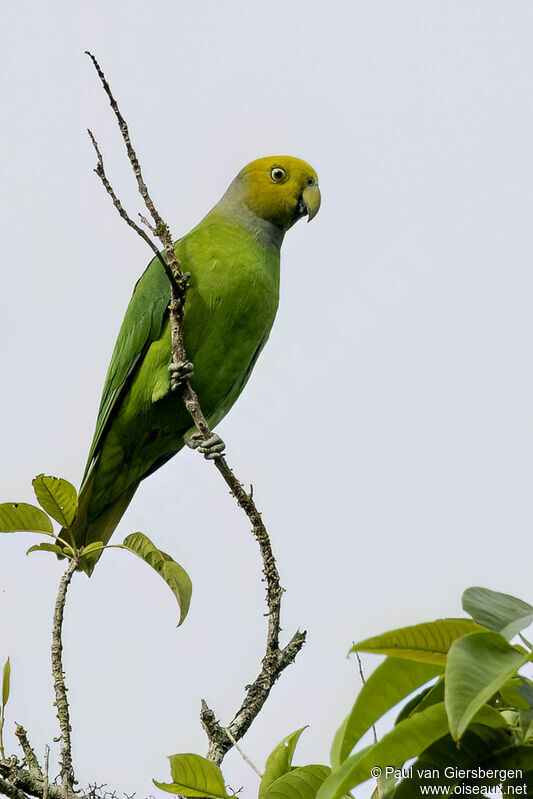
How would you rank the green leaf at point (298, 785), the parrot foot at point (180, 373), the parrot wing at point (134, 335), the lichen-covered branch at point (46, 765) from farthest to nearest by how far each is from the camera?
the parrot wing at point (134, 335)
the parrot foot at point (180, 373)
the lichen-covered branch at point (46, 765)
the green leaf at point (298, 785)

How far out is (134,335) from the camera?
4195 mm

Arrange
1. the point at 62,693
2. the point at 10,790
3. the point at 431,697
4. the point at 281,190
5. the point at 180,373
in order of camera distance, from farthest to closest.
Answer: the point at 281,190 < the point at 180,373 < the point at 62,693 < the point at 10,790 < the point at 431,697

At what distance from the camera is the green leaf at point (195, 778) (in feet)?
5.25

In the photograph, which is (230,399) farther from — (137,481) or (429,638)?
(429,638)

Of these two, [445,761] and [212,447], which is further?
[212,447]

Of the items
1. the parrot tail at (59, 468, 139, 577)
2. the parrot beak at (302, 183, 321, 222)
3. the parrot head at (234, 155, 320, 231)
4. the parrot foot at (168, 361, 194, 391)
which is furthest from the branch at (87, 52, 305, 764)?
the parrot beak at (302, 183, 321, 222)

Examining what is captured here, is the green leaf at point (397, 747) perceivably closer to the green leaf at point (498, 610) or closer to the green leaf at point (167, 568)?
the green leaf at point (498, 610)

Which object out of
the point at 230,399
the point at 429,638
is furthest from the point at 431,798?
the point at 230,399

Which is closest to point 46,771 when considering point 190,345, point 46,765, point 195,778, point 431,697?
point 46,765

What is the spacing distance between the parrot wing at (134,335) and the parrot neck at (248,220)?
51 cm

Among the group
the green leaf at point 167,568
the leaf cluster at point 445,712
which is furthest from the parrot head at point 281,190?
the leaf cluster at point 445,712

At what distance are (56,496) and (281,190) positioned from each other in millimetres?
2726

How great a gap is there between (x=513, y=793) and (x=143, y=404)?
3.06 metres

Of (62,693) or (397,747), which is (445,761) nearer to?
(397,747)
